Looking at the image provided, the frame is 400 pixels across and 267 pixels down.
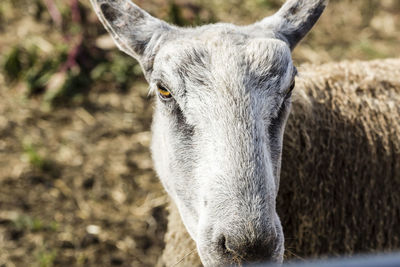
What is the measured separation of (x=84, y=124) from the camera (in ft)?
17.5

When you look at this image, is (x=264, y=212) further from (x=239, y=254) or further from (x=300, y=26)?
(x=300, y=26)

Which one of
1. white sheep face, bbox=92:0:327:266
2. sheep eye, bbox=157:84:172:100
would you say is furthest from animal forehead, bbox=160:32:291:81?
sheep eye, bbox=157:84:172:100

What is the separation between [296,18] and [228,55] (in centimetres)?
69

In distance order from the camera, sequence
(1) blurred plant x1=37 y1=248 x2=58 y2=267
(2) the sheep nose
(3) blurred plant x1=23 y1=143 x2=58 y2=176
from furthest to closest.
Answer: (3) blurred plant x1=23 y1=143 x2=58 y2=176, (1) blurred plant x1=37 y1=248 x2=58 y2=267, (2) the sheep nose

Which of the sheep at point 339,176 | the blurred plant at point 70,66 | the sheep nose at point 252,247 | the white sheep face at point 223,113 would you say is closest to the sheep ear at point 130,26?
the white sheep face at point 223,113

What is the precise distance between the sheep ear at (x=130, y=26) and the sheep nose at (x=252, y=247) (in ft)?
4.13

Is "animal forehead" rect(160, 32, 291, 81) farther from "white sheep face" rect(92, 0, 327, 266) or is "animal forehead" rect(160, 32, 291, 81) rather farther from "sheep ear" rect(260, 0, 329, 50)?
"sheep ear" rect(260, 0, 329, 50)

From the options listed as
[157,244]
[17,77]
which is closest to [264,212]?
[157,244]

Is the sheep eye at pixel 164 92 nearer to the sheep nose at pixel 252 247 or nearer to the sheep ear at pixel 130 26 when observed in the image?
the sheep ear at pixel 130 26

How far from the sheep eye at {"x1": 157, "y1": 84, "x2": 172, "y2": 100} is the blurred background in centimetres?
212

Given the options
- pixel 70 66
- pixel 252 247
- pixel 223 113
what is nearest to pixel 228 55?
pixel 223 113

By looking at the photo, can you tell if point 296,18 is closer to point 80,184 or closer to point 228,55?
point 228,55

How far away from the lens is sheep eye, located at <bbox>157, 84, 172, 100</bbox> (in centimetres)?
247

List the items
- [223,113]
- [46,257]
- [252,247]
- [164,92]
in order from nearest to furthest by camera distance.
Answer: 1. [252,247]
2. [223,113]
3. [164,92]
4. [46,257]
